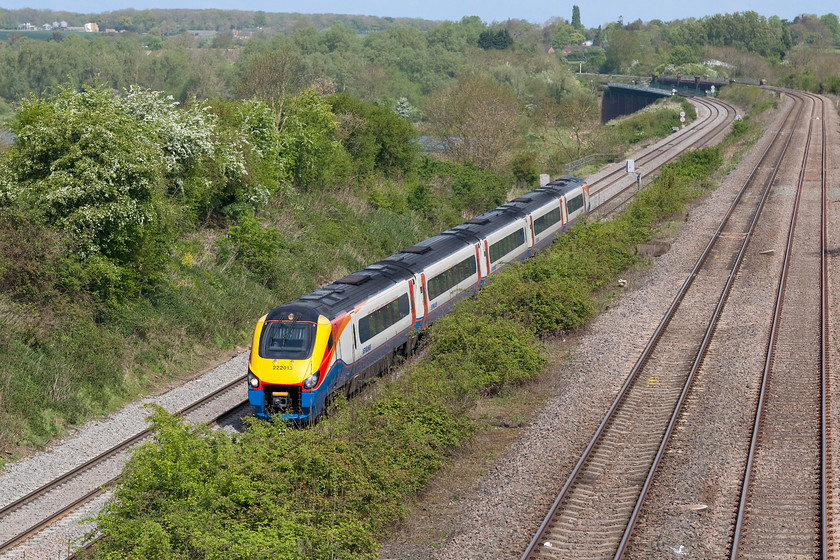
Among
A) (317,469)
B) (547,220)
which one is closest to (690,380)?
(317,469)

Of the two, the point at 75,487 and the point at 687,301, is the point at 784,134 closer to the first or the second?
the point at 687,301

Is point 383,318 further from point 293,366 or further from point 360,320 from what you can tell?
point 293,366

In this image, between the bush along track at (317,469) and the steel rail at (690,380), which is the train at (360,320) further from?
the steel rail at (690,380)

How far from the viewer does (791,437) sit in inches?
659

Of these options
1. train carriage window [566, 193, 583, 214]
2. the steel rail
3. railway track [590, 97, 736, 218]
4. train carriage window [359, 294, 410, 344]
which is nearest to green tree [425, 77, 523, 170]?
railway track [590, 97, 736, 218]

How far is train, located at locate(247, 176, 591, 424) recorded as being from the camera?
59.6 ft

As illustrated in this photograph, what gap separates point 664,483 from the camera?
1498 centimetres

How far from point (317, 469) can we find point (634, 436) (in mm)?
6720

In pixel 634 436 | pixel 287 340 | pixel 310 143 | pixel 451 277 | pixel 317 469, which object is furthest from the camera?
pixel 310 143

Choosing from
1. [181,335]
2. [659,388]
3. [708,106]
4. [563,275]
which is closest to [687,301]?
Answer: [563,275]

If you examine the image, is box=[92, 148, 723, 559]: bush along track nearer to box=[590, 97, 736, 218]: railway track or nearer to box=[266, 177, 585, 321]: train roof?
box=[266, 177, 585, 321]: train roof

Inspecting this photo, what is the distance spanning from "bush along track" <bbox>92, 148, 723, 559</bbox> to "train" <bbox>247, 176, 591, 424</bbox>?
0.82 m

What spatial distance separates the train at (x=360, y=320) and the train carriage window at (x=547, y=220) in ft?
9.01

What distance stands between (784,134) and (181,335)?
62466mm
